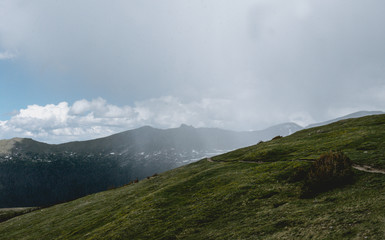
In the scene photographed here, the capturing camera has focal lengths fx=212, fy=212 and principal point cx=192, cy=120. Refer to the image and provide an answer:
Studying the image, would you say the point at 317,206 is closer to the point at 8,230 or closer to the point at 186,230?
the point at 186,230

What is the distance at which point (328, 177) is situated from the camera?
19.4m

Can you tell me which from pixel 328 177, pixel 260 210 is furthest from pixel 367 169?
pixel 260 210

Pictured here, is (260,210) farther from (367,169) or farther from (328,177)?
(367,169)

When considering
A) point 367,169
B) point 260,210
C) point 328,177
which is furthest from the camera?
point 367,169

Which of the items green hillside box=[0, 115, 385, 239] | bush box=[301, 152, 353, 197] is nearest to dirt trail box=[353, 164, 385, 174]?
green hillside box=[0, 115, 385, 239]

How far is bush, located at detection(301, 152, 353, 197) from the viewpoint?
19.0 m

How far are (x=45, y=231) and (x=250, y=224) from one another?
35899 mm

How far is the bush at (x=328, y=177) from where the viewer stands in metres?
19.0

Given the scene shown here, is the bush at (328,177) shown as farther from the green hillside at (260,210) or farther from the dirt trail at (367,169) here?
the dirt trail at (367,169)

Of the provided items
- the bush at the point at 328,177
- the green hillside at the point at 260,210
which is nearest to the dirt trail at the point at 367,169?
the green hillside at the point at 260,210

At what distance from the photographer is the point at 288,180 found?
23.5 m

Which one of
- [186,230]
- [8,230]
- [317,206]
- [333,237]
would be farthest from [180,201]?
[8,230]

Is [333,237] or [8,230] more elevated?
[333,237]

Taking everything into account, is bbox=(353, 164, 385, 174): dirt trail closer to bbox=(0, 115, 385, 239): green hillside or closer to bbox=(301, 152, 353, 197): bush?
bbox=(0, 115, 385, 239): green hillside
